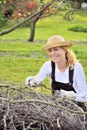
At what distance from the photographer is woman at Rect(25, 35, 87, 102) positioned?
5.58 meters

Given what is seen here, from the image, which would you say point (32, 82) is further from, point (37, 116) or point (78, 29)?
point (78, 29)

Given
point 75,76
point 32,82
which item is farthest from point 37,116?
point 75,76

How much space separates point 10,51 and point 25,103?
1616cm

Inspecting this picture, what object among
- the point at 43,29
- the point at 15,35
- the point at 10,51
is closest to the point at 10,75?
the point at 10,51

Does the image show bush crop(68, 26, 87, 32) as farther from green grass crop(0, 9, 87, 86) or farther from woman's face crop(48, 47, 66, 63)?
woman's face crop(48, 47, 66, 63)

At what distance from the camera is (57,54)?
559cm

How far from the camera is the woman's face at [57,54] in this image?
5559mm

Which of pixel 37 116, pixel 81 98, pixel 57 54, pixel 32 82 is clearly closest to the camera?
pixel 37 116

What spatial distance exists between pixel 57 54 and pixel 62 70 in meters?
0.22

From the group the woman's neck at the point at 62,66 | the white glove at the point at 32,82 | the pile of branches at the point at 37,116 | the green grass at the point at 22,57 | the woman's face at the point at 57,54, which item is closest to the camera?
the pile of branches at the point at 37,116

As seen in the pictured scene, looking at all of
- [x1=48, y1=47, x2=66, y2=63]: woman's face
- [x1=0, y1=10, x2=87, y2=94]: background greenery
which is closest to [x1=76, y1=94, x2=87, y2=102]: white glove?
[x1=48, y1=47, x2=66, y2=63]: woman's face

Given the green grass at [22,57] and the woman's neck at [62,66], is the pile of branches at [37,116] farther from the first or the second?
the green grass at [22,57]

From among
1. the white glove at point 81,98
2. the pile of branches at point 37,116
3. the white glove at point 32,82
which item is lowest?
the pile of branches at point 37,116

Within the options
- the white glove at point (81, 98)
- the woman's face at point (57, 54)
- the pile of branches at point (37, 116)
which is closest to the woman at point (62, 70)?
the woman's face at point (57, 54)
